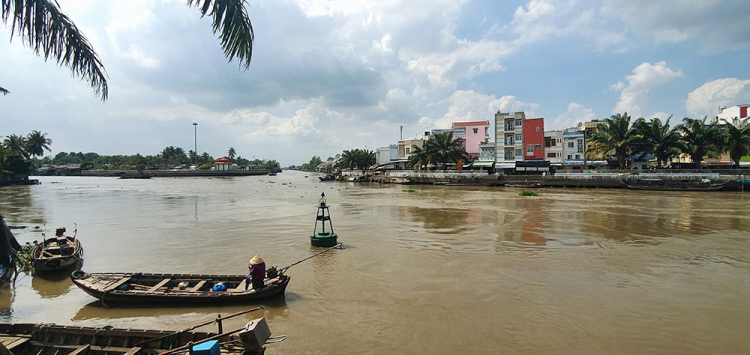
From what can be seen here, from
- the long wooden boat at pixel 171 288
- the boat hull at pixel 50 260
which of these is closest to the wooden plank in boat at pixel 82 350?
the long wooden boat at pixel 171 288

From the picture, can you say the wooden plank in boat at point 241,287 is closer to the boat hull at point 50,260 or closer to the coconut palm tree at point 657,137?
the boat hull at point 50,260

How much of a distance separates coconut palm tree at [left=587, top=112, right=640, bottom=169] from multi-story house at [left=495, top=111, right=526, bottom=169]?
11072 millimetres

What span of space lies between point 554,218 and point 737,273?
12.3 metres

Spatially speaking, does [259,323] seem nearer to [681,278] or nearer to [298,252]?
[298,252]

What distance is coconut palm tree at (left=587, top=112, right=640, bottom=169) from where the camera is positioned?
51.1 metres

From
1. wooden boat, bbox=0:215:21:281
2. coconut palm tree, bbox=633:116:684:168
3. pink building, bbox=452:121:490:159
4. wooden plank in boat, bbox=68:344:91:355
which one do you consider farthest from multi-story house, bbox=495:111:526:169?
wooden plank in boat, bbox=68:344:91:355

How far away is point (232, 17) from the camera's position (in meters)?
3.90

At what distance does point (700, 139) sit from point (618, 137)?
32.2ft

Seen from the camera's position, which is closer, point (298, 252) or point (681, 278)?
point (681, 278)

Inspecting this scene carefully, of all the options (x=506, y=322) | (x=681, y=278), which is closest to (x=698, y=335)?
(x=506, y=322)

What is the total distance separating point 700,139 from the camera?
49.2 meters

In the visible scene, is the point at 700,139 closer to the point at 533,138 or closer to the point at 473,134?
the point at 533,138

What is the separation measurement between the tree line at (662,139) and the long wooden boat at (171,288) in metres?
56.5

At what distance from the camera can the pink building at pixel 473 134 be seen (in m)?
74.1
